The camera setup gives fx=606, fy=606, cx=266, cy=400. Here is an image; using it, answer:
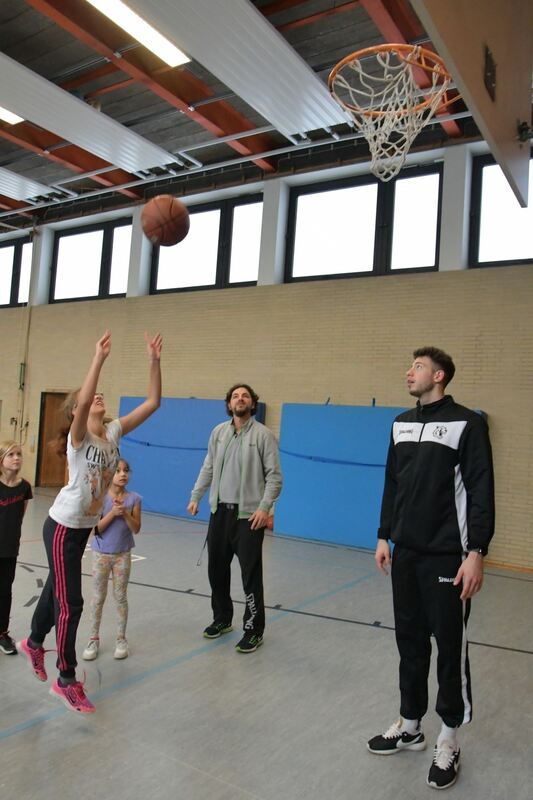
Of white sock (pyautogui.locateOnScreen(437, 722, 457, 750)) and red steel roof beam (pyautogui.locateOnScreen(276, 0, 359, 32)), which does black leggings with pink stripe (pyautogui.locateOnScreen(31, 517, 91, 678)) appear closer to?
white sock (pyautogui.locateOnScreen(437, 722, 457, 750))

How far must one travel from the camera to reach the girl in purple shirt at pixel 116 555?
3.71 m

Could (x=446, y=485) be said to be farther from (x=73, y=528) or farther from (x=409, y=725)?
(x=73, y=528)

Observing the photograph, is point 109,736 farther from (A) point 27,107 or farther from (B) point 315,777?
(A) point 27,107

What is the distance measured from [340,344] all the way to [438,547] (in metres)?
6.20

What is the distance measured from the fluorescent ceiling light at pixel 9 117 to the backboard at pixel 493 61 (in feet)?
22.1

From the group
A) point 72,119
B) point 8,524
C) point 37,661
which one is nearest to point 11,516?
point 8,524

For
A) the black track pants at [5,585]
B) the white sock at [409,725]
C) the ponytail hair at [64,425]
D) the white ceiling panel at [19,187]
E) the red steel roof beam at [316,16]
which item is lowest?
the white sock at [409,725]

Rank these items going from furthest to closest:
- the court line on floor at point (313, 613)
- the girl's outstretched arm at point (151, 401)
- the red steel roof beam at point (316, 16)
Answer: the red steel roof beam at point (316, 16) → the court line on floor at point (313, 613) → the girl's outstretched arm at point (151, 401)

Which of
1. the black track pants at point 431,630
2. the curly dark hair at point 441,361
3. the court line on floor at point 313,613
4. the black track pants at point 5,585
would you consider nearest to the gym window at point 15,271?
the court line on floor at point 313,613

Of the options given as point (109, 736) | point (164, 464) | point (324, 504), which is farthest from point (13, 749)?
point (164, 464)

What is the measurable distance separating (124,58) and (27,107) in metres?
1.58

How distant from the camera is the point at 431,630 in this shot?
2646 millimetres

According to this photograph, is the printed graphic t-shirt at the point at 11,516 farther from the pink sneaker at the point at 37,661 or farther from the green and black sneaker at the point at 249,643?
the green and black sneaker at the point at 249,643

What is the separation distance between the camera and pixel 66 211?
11.9 metres
